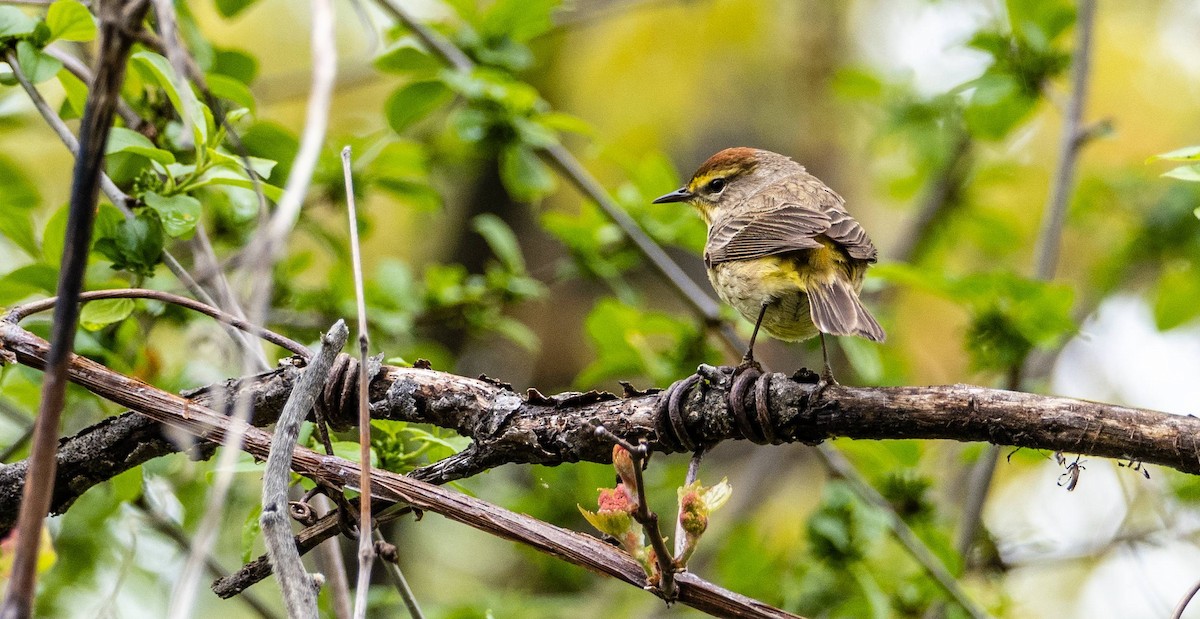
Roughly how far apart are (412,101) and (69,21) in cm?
130

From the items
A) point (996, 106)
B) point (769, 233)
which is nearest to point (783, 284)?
point (769, 233)

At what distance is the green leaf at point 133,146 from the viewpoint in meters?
2.48

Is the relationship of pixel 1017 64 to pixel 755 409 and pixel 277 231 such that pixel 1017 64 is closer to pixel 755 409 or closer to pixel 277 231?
pixel 755 409

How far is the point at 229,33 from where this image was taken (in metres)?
8.53

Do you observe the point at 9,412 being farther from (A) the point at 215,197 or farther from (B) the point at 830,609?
(B) the point at 830,609

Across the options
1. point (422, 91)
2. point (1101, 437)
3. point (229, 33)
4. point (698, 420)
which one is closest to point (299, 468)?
point (698, 420)

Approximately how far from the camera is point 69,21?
2.50 meters

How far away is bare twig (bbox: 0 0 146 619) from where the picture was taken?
129cm

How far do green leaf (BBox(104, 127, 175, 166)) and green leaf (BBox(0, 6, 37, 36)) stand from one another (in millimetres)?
308

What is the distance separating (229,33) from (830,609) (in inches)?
278

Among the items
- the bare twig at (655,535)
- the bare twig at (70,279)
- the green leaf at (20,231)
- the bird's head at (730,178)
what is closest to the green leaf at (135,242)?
the green leaf at (20,231)

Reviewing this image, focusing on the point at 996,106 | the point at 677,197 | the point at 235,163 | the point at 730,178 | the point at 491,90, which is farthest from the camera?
the point at 730,178

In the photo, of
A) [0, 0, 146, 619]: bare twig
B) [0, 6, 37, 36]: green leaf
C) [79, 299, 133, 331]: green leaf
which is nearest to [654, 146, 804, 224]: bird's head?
[79, 299, 133, 331]: green leaf

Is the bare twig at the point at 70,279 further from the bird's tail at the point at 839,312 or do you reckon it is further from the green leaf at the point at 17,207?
the bird's tail at the point at 839,312
